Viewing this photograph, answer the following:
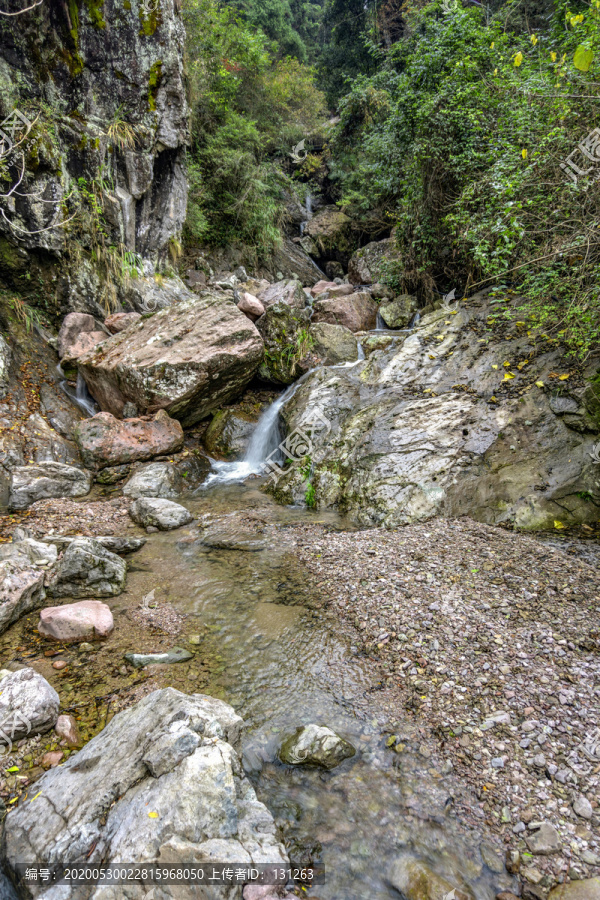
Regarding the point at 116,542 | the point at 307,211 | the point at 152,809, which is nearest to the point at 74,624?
the point at 116,542

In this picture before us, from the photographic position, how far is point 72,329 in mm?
8305

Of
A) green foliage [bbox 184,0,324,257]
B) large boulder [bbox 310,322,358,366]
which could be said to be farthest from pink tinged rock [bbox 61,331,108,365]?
green foliage [bbox 184,0,324,257]

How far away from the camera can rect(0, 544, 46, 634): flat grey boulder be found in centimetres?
359

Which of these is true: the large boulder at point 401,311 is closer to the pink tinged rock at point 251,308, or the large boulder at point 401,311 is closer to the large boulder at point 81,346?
the pink tinged rock at point 251,308

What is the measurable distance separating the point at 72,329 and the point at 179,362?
2550 millimetres

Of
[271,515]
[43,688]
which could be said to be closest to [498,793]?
[43,688]

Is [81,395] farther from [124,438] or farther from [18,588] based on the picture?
[18,588]

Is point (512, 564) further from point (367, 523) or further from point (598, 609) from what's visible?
point (367, 523)

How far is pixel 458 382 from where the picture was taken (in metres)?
6.64

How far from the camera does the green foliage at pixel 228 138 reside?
12727 mm

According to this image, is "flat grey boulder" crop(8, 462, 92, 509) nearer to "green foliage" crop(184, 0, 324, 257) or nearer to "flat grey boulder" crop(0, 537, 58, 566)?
"flat grey boulder" crop(0, 537, 58, 566)

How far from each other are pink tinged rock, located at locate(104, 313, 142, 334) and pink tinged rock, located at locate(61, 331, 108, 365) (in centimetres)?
37

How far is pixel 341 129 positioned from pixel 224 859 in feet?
62.9

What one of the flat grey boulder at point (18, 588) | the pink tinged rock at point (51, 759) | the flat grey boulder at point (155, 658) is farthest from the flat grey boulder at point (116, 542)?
the pink tinged rock at point (51, 759)
